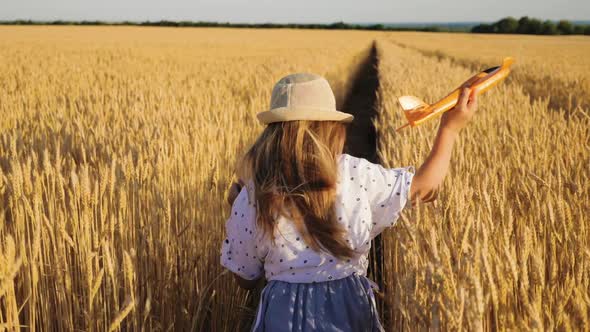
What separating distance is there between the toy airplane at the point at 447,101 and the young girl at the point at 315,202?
0.03 meters

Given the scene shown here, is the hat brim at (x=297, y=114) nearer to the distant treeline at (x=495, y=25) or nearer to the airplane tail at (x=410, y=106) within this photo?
the airplane tail at (x=410, y=106)

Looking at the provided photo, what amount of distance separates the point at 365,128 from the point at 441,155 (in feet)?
21.3

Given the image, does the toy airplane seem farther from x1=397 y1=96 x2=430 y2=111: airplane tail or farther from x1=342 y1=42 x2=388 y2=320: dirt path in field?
x1=342 y1=42 x2=388 y2=320: dirt path in field

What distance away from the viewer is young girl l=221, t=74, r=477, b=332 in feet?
4.24

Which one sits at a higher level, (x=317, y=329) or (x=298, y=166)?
(x=298, y=166)

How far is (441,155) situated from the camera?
137 cm

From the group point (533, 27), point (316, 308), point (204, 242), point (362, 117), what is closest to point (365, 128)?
point (362, 117)

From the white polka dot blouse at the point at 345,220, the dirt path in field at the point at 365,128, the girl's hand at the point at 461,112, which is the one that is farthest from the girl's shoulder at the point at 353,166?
the dirt path in field at the point at 365,128

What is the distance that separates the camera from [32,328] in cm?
125

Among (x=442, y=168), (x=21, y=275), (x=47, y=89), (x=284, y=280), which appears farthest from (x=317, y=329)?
(x=47, y=89)

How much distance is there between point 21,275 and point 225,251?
0.57 m

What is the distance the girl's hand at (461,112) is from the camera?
1319 mm

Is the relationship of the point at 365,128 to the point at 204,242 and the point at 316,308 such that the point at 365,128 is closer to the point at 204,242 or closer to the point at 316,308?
the point at 204,242

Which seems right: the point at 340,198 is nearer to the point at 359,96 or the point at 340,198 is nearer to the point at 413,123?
the point at 413,123
